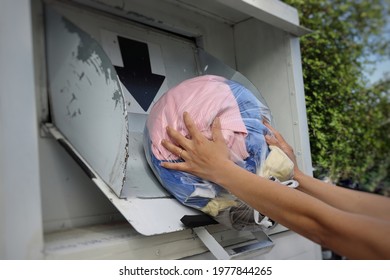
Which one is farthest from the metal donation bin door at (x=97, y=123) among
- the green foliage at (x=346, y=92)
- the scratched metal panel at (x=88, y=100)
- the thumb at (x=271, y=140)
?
the green foliage at (x=346, y=92)

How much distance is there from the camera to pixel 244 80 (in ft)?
4.72

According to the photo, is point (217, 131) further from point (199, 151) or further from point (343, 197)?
point (343, 197)

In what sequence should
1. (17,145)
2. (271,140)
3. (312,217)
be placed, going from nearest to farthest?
1. (17,145)
2. (312,217)
3. (271,140)

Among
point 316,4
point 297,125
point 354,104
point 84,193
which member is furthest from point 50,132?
point 316,4

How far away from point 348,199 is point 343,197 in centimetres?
2

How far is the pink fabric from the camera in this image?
1.12 meters

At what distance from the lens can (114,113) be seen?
104cm

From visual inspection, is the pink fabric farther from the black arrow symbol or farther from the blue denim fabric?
the black arrow symbol

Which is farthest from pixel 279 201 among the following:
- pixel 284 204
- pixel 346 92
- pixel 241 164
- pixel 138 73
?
pixel 346 92

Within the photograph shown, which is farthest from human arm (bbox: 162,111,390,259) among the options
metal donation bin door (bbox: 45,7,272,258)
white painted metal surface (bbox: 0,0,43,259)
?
white painted metal surface (bbox: 0,0,43,259)

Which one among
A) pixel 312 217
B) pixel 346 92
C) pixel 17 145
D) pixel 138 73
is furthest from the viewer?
pixel 346 92

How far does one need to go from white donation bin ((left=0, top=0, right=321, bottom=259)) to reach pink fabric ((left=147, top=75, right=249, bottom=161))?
0.42ft

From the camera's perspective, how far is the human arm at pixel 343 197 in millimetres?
994

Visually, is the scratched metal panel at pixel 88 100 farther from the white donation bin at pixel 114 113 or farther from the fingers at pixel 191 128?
the fingers at pixel 191 128
